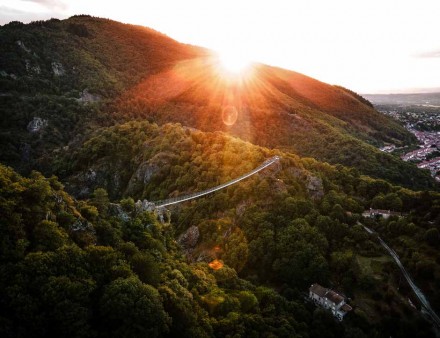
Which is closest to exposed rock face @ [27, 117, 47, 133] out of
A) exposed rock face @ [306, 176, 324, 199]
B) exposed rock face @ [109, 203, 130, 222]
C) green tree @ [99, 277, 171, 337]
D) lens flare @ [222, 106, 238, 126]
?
lens flare @ [222, 106, 238, 126]

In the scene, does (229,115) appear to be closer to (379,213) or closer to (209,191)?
(209,191)

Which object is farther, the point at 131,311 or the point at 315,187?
the point at 315,187

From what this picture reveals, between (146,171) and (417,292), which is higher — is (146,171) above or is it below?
above

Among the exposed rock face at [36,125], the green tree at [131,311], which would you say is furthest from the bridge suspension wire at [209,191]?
the exposed rock face at [36,125]

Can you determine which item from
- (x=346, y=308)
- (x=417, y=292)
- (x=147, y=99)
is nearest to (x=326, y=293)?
(x=346, y=308)

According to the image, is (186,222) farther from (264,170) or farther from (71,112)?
(71,112)

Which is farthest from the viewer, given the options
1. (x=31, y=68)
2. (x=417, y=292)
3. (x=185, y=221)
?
(x=31, y=68)

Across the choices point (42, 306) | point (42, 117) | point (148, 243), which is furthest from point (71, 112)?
point (42, 306)
